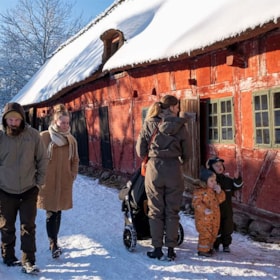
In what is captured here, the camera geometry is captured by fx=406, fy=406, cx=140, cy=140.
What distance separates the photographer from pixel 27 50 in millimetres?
29141

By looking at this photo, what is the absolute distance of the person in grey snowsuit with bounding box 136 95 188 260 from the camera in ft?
13.5

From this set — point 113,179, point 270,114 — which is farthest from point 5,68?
point 270,114

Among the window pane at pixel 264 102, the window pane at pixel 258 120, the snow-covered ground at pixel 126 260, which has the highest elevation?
the window pane at pixel 264 102

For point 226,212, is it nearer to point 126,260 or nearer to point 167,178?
point 167,178

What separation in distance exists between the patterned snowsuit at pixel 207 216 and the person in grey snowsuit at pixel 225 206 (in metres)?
0.13

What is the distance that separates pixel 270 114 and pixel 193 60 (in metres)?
2.14

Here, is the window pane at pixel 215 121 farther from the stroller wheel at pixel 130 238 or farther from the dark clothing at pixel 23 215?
the dark clothing at pixel 23 215

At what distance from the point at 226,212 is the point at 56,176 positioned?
1.89 meters

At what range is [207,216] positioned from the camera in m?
4.27

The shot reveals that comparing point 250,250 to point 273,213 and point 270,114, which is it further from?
point 270,114

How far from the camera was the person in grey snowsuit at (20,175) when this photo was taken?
12.7 ft

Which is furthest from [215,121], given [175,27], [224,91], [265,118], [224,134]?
[175,27]

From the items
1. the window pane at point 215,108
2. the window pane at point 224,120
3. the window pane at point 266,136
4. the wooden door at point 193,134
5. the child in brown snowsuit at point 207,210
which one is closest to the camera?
the child in brown snowsuit at point 207,210

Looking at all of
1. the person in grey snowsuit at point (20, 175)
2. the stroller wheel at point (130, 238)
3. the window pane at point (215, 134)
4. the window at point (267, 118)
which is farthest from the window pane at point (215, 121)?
the person in grey snowsuit at point (20, 175)
